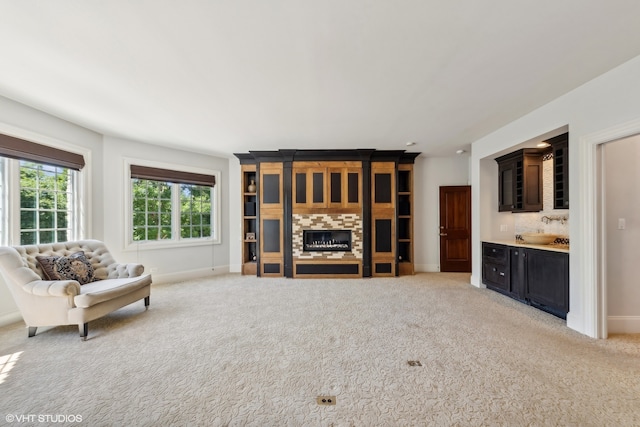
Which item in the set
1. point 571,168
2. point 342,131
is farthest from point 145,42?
point 571,168

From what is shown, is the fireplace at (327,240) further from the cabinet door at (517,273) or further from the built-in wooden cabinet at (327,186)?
the cabinet door at (517,273)

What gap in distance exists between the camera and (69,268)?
2.95 meters

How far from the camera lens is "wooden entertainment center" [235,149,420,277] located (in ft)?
17.1

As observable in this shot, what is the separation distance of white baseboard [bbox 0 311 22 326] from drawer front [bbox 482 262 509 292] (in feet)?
21.6

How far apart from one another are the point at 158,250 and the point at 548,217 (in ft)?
22.3

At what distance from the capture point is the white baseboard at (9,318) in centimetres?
288

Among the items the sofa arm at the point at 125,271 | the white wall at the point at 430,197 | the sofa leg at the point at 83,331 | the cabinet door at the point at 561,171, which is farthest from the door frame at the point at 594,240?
the sofa arm at the point at 125,271

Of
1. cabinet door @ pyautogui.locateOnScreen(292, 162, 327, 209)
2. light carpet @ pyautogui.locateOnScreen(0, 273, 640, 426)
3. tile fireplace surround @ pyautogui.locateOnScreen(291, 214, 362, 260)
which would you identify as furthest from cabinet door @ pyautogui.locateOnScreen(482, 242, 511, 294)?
cabinet door @ pyautogui.locateOnScreen(292, 162, 327, 209)

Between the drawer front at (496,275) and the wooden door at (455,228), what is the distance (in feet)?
4.32

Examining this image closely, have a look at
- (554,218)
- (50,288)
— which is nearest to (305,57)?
(50,288)

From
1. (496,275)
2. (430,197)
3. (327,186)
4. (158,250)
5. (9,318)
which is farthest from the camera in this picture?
(430,197)

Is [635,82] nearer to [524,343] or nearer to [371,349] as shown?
[524,343]

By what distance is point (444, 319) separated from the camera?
306 centimetres

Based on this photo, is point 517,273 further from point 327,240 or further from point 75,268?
point 75,268
